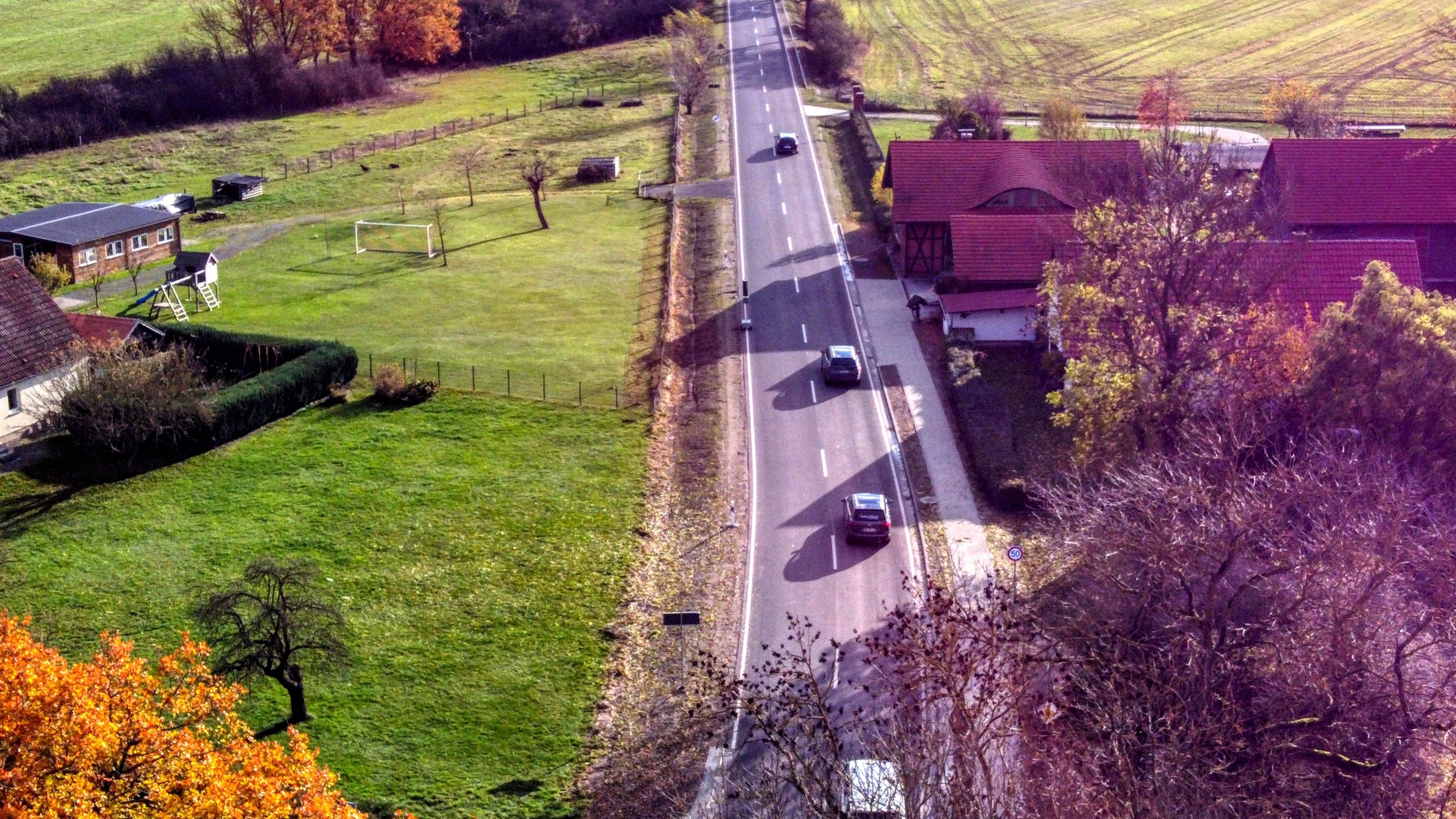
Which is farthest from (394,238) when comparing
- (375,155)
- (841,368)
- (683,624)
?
(683,624)

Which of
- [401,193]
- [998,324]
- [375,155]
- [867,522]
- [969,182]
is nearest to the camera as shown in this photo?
[867,522]

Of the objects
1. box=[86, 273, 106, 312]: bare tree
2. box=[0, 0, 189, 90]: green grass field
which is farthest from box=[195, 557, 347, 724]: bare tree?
box=[0, 0, 189, 90]: green grass field

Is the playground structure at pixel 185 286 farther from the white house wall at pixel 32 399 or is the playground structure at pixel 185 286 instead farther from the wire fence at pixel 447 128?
the wire fence at pixel 447 128

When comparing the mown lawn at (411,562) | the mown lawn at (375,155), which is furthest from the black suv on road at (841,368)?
the mown lawn at (375,155)

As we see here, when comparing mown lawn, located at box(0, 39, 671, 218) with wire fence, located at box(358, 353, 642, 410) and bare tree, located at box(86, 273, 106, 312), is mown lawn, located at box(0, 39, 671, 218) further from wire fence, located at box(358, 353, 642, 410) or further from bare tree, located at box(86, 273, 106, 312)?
wire fence, located at box(358, 353, 642, 410)

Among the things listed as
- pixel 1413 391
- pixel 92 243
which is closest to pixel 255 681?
pixel 1413 391

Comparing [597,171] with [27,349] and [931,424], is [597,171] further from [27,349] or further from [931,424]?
[27,349]
